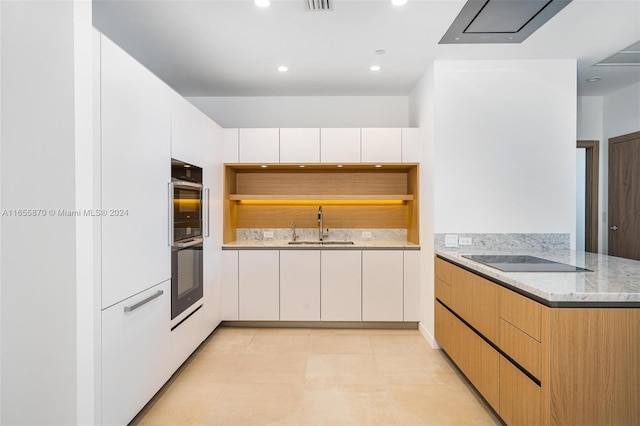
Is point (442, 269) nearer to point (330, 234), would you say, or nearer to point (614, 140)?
point (330, 234)

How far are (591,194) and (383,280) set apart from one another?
9.18ft

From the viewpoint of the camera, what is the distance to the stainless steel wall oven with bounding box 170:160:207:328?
2.54 m

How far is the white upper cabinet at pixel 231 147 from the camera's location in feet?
12.6

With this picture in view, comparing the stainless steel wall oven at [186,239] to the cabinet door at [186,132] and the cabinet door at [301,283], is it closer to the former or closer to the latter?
the cabinet door at [186,132]

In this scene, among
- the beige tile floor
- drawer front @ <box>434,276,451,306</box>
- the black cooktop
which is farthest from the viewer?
drawer front @ <box>434,276,451,306</box>

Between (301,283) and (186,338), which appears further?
(301,283)

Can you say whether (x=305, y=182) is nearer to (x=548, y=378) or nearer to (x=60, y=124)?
(x=60, y=124)

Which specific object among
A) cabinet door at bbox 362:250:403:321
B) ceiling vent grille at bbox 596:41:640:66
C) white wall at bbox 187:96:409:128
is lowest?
cabinet door at bbox 362:250:403:321

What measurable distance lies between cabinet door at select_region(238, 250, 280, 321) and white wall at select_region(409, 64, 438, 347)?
1492 mm

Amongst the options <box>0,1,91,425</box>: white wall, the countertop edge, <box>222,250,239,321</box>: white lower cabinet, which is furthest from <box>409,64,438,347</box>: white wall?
<box>0,1,91,425</box>: white wall

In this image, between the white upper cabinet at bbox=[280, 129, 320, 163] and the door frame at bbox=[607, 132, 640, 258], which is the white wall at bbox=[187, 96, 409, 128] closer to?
the white upper cabinet at bbox=[280, 129, 320, 163]

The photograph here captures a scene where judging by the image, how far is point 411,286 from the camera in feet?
12.1

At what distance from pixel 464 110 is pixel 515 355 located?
85.3 inches

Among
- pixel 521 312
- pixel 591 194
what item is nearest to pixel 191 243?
pixel 521 312
